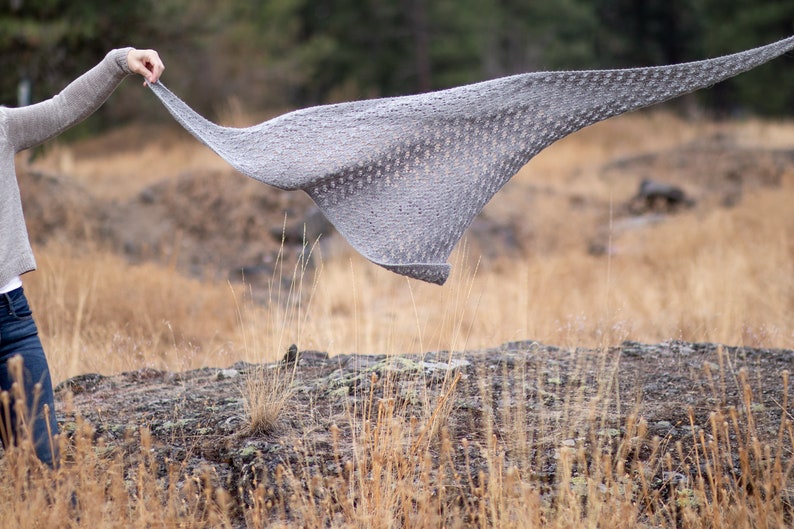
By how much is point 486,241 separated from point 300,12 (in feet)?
43.3

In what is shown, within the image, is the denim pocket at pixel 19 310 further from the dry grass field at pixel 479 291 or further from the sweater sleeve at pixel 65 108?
the dry grass field at pixel 479 291

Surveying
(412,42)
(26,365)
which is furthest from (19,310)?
(412,42)

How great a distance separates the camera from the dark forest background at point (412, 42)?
17.8 m

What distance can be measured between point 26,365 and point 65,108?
926 millimetres

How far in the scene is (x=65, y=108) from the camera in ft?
9.74

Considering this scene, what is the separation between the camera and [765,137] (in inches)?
639

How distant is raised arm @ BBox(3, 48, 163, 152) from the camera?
2920mm

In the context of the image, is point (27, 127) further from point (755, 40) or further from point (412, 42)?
point (755, 40)

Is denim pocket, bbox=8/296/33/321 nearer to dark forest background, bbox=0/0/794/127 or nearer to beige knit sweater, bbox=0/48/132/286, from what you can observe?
beige knit sweater, bbox=0/48/132/286

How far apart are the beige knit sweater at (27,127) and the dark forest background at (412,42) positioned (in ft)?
32.8

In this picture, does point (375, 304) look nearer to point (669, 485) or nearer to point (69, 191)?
point (69, 191)

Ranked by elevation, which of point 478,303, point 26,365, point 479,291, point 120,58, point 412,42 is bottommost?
point 26,365

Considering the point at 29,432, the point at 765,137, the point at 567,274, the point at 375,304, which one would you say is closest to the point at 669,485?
the point at 29,432

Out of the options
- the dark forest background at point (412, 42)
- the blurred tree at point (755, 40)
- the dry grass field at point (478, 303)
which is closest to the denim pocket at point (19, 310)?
the dry grass field at point (478, 303)
